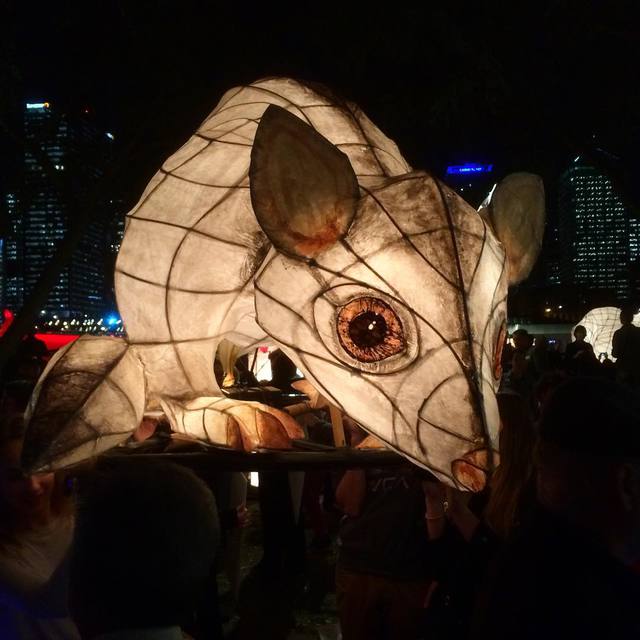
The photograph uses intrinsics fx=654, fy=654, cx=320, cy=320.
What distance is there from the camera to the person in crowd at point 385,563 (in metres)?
3.10

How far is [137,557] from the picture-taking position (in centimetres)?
140

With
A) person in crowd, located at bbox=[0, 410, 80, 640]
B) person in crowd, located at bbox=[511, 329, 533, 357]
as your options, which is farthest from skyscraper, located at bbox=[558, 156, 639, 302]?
person in crowd, located at bbox=[0, 410, 80, 640]

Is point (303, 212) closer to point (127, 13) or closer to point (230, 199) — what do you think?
point (230, 199)

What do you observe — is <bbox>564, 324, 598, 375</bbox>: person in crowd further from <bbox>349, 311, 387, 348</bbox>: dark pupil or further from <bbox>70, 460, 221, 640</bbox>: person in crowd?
<bbox>70, 460, 221, 640</bbox>: person in crowd

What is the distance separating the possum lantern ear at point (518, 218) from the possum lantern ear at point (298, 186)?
671 millimetres

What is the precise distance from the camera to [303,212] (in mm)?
2080

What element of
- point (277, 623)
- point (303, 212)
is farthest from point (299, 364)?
point (277, 623)

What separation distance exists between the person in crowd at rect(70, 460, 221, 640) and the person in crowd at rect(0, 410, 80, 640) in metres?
0.67

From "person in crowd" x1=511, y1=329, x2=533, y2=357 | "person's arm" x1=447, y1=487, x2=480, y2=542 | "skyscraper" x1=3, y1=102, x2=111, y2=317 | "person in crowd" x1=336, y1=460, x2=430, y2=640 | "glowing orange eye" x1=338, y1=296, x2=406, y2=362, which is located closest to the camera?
"glowing orange eye" x1=338, y1=296, x2=406, y2=362

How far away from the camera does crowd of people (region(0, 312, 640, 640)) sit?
1.43 metres

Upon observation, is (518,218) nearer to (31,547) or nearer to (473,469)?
(473,469)

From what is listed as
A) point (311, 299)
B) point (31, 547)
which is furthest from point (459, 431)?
point (31, 547)

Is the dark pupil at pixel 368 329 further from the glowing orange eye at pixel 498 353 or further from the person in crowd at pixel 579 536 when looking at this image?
the person in crowd at pixel 579 536

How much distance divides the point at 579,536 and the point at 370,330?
83cm
